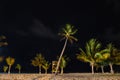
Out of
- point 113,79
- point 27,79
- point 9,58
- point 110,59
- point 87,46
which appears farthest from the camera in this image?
point 9,58

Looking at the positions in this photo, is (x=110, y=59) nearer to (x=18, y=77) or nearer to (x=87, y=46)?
(x=87, y=46)

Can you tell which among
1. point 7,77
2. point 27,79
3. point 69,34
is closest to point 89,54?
point 69,34

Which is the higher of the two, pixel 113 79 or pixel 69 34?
pixel 69 34

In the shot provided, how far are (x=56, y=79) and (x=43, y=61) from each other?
61.9 m

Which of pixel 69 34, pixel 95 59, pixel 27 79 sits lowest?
pixel 27 79

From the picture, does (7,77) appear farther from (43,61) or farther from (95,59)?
(43,61)

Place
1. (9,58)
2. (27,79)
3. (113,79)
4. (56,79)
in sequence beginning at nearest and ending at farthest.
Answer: (113,79), (56,79), (27,79), (9,58)

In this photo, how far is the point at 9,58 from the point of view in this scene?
95.2m

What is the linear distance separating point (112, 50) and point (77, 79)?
31.8 m

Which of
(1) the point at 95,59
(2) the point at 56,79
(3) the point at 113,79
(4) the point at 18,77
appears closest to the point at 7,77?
(4) the point at 18,77

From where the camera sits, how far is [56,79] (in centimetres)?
3916

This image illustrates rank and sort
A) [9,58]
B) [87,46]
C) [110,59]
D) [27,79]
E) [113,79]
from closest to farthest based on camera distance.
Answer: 1. [113,79]
2. [27,79]
3. [87,46]
4. [110,59]
5. [9,58]

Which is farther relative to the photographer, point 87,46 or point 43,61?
point 43,61

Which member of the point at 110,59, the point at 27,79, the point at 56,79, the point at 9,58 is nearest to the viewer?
the point at 56,79
